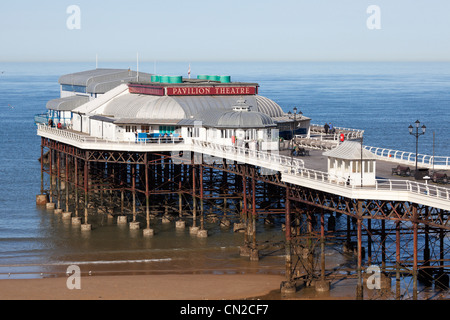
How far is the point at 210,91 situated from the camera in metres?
77.6

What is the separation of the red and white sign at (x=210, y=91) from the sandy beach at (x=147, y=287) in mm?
21481

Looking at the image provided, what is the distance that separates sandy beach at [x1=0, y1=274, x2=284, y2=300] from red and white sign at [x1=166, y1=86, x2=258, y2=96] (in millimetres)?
21481

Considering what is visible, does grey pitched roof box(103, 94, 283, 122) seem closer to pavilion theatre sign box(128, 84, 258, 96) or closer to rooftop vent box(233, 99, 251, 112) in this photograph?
pavilion theatre sign box(128, 84, 258, 96)

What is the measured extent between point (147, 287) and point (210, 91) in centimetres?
2501

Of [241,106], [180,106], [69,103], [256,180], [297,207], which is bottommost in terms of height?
[297,207]

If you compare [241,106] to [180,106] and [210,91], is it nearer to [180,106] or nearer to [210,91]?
[180,106]

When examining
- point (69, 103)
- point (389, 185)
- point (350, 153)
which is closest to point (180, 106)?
point (69, 103)

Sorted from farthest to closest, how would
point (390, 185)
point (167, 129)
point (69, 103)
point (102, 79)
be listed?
point (102, 79) < point (69, 103) < point (167, 129) < point (390, 185)

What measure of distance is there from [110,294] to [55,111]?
40.8 m

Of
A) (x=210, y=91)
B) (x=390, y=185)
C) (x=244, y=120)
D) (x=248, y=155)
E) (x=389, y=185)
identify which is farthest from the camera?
(x=210, y=91)

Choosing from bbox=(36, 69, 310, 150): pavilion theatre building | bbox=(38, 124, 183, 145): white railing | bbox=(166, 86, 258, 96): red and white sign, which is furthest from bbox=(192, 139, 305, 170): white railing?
bbox=(166, 86, 258, 96): red and white sign

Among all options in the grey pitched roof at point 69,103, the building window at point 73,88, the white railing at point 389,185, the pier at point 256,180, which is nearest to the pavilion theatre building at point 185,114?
the pier at point 256,180

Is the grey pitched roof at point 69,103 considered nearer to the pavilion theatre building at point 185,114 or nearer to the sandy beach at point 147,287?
the pavilion theatre building at point 185,114

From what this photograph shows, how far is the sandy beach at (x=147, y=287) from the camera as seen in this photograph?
2162 inches
